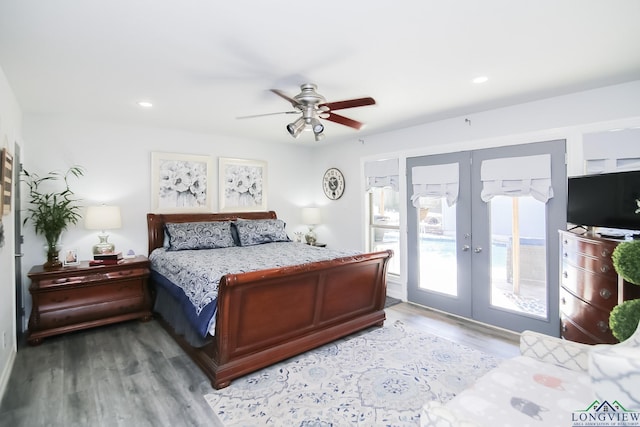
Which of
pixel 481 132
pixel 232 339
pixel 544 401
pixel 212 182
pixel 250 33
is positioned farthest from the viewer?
pixel 212 182

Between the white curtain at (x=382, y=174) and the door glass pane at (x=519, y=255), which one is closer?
the door glass pane at (x=519, y=255)

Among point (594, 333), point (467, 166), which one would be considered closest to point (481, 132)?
point (467, 166)

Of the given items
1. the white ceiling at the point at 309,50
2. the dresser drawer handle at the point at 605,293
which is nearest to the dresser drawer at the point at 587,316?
the dresser drawer handle at the point at 605,293

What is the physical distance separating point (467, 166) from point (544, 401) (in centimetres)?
300

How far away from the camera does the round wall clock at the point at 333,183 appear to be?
5.51m

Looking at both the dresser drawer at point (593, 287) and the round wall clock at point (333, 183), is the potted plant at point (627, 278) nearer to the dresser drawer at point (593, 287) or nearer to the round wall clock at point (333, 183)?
the dresser drawer at point (593, 287)

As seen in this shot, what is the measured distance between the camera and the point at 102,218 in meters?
3.71

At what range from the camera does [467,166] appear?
3.87 metres

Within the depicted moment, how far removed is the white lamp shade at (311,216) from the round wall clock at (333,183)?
380 millimetres

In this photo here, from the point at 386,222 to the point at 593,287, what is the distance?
2.80 metres

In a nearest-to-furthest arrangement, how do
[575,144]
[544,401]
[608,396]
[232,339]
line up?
[608,396], [544,401], [232,339], [575,144]

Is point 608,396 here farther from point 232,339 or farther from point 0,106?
point 0,106

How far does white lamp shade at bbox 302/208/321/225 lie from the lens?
18.5ft

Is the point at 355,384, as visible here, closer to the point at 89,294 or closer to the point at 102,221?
the point at 89,294
